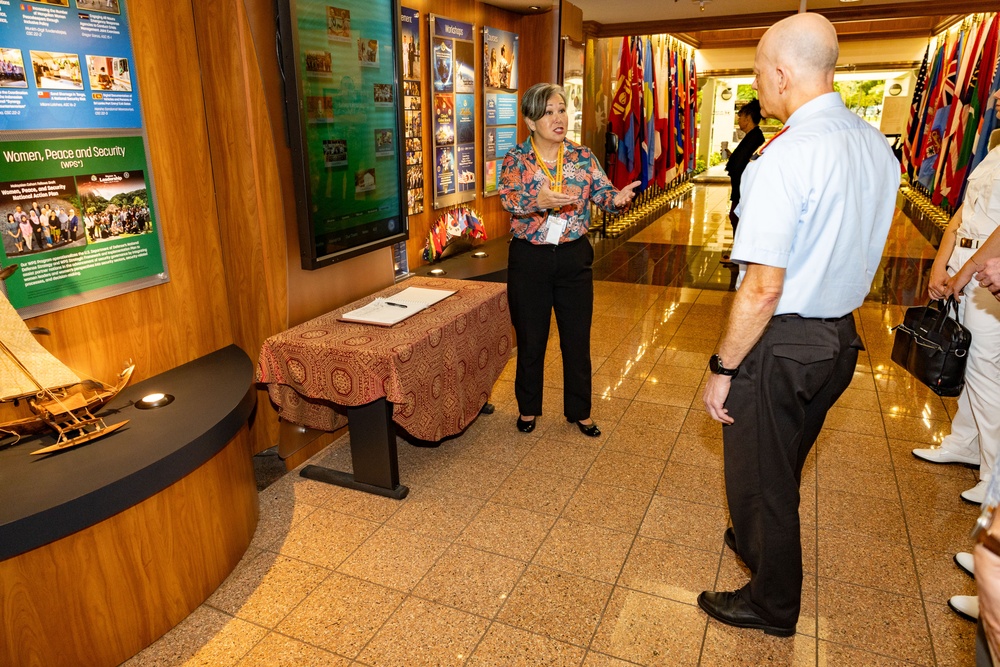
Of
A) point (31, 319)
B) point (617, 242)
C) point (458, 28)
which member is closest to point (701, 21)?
point (617, 242)

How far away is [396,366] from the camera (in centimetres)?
257

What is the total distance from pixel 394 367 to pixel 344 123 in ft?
4.19

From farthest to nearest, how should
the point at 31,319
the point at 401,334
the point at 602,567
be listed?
the point at 401,334 < the point at 602,567 < the point at 31,319

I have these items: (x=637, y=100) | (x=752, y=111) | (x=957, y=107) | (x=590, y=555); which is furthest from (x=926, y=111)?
(x=590, y=555)

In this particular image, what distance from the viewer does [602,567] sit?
2441 mm

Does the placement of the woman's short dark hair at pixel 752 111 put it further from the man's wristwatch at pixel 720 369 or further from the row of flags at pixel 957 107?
the man's wristwatch at pixel 720 369

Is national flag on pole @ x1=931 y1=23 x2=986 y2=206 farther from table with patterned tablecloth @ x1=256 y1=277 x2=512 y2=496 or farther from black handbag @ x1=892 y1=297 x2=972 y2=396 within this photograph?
table with patterned tablecloth @ x1=256 y1=277 x2=512 y2=496

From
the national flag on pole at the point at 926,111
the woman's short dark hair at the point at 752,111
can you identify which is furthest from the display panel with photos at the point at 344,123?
the national flag on pole at the point at 926,111

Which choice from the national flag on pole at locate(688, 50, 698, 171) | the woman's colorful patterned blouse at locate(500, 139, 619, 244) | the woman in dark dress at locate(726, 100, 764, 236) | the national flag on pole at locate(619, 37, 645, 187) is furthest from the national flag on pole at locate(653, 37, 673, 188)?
the woman's colorful patterned blouse at locate(500, 139, 619, 244)

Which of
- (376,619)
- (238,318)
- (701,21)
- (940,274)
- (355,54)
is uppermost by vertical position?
(701,21)

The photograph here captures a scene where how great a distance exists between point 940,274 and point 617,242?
20.4 ft

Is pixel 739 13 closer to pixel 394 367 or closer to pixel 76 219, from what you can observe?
pixel 394 367

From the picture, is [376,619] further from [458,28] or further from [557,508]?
[458,28]

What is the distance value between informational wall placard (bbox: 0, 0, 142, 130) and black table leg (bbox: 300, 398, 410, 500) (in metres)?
1.43
